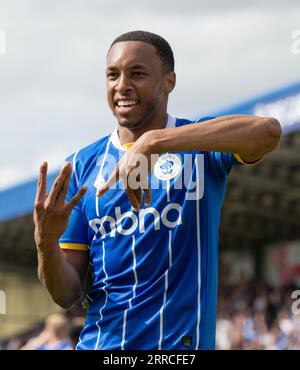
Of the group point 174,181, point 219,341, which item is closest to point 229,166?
point 174,181

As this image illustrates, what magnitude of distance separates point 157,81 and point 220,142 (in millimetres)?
627

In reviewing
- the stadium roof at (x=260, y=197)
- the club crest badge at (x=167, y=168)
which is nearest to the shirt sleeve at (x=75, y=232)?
the club crest badge at (x=167, y=168)

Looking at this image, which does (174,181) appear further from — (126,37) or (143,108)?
(126,37)

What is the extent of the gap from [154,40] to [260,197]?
64.1 ft

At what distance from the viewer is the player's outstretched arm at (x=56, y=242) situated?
4082mm

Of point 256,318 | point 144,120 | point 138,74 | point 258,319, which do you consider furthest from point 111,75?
point 256,318

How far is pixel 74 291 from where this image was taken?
443cm

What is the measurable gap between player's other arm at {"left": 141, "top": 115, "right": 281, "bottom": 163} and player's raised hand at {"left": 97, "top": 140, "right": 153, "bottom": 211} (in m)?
0.04

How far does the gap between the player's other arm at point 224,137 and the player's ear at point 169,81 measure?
589 millimetres

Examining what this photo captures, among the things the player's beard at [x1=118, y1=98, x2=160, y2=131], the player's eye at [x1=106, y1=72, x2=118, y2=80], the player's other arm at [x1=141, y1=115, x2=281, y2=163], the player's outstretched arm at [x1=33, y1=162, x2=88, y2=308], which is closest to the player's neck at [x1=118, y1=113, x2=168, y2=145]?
the player's beard at [x1=118, y1=98, x2=160, y2=131]

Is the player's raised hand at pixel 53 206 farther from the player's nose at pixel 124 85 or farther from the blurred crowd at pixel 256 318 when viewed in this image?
the blurred crowd at pixel 256 318

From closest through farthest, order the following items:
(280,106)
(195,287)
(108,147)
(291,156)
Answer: (195,287), (108,147), (280,106), (291,156)

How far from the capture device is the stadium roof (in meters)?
15.8

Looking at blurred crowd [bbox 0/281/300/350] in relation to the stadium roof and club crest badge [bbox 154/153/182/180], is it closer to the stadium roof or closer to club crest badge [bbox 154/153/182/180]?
the stadium roof
